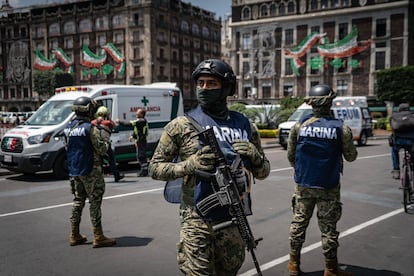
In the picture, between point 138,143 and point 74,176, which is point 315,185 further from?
point 138,143

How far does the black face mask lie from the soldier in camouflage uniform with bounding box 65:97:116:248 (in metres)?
2.62

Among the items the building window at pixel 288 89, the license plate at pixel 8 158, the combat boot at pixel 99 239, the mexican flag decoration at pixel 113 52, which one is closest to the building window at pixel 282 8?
the building window at pixel 288 89

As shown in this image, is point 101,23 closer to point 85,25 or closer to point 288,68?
point 85,25

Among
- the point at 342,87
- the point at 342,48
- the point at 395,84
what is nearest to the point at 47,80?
the point at 342,48

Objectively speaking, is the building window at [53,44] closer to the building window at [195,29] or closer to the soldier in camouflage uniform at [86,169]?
the building window at [195,29]

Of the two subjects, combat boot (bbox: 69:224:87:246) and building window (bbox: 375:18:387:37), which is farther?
building window (bbox: 375:18:387:37)

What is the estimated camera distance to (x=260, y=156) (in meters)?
2.70

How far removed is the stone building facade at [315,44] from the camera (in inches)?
1847

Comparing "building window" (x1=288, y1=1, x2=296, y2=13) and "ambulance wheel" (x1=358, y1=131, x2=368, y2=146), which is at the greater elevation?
"building window" (x1=288, y1=1, x2=296, y2=13)

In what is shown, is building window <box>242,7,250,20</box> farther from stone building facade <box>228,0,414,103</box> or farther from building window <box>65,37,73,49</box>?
building window <box>65,37,73,49</box>

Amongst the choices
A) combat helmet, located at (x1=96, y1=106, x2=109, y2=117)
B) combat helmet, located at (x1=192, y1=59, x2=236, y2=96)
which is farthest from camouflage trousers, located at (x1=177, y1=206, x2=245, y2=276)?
combat helmet, located at (x1=96, y1=106, x2=109, y2=117)

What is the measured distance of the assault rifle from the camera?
243cm

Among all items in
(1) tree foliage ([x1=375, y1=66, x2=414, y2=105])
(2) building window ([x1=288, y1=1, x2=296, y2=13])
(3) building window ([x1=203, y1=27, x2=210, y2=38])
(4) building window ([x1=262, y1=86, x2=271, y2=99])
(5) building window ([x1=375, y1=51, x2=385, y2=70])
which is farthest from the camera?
(3) building window ([x1=203, y1=27, x2=210, y2=38])

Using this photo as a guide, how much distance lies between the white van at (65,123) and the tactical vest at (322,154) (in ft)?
24.8
